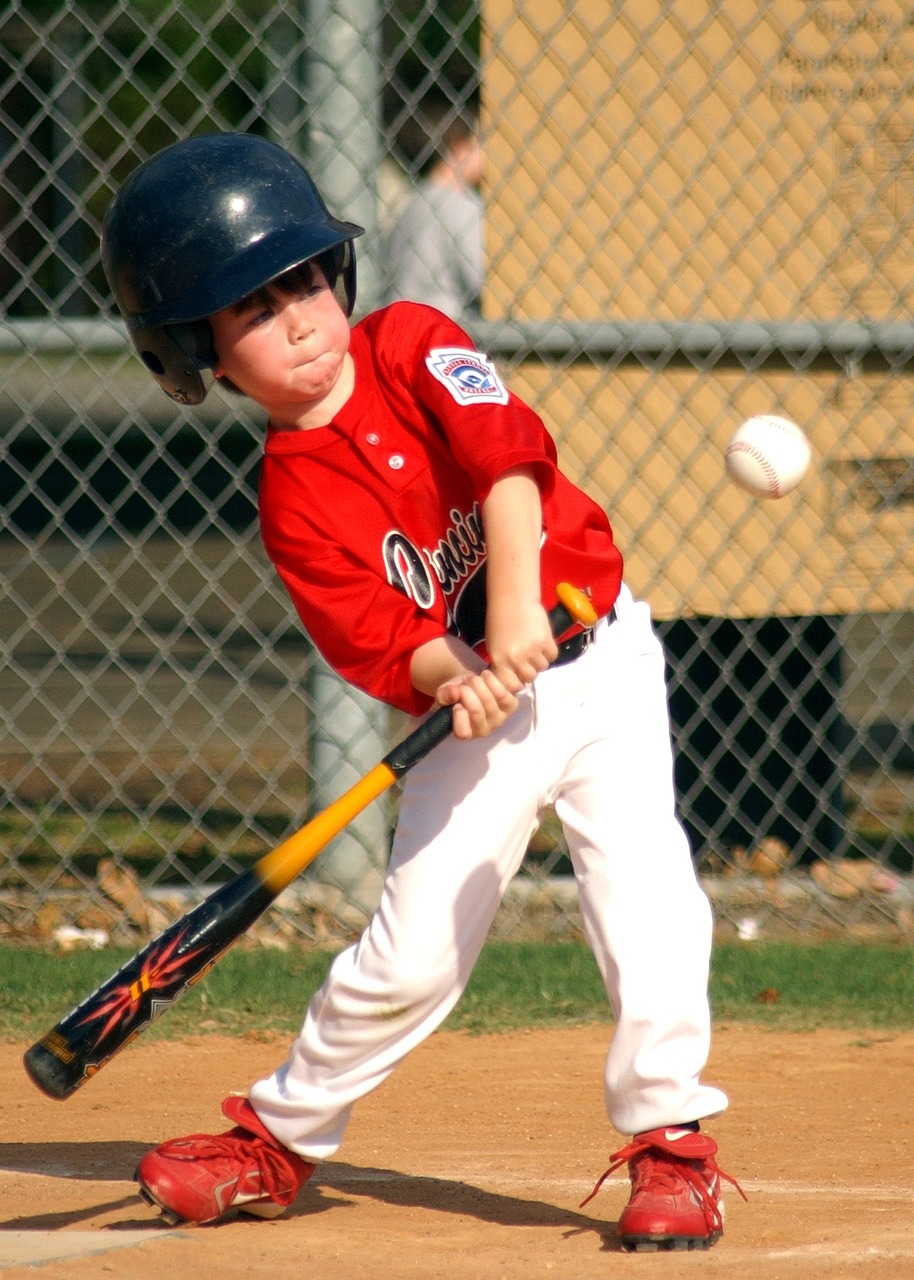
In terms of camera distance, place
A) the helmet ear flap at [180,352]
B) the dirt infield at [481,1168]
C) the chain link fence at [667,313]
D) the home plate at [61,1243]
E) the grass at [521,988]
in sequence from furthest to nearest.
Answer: the chain link fence at [667,313] < the grass at [521,988] < the helmet ear flap at [180,352] < the dirt infield at [481,1168] < the home plate at [61,1243]

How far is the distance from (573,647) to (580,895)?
358 millimetres

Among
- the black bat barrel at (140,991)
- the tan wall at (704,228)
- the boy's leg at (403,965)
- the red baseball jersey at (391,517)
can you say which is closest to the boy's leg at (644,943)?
the boy's leg at (403,965)

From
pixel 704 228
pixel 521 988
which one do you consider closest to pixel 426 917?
pixel 521 988

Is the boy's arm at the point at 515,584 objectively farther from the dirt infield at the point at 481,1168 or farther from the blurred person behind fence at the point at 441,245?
the blurred person behind fence at the point at 441,245

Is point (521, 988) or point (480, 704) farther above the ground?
point (480, 704)

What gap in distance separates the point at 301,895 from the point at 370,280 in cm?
155

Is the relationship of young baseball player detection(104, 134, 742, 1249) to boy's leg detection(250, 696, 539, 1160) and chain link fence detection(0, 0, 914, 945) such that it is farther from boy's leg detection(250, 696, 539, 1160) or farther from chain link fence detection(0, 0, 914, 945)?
chain link fence detection(0, 0, 914, 945)

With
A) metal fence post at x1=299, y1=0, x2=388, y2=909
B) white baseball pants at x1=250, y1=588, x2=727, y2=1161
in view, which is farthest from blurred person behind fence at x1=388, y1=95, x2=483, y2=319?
white baseball pants at x1=250, y1=588, x2=727, y2=1161

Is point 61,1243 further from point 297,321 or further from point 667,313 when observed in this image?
point 667,313

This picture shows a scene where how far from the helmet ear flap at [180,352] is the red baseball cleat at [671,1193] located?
1250 millimetres

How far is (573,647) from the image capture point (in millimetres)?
2432

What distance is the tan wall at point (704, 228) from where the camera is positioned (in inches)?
168

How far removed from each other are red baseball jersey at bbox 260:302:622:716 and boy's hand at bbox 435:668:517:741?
171 mm

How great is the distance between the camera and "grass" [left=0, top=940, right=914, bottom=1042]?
3689 millimetres
